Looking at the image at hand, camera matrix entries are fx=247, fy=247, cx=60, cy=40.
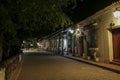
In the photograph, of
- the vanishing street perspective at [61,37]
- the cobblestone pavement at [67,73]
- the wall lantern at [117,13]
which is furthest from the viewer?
the wall lantern at [117,13]

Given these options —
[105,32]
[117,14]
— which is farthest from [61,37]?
[117,14]

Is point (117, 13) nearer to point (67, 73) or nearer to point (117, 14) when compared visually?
point (117, 14)

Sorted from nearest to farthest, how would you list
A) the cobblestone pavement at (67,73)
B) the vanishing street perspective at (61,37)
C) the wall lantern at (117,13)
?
the vanishing street perspective at (61,37)
the cobblestone pavement at (67,73)
the wall lantern at (117,13)

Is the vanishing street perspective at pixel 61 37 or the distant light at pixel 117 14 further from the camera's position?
the distant light at pixel 117 14

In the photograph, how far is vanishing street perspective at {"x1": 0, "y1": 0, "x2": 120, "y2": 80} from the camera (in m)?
7.23

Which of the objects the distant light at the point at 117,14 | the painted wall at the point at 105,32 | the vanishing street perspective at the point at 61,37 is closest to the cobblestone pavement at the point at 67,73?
the vanishing street perspective at the point at 61,37

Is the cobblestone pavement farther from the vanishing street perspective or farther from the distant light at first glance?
the distant light

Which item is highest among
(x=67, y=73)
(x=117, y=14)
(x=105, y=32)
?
(x=117, y=14)

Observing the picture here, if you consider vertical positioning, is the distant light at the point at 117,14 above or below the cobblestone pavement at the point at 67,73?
above

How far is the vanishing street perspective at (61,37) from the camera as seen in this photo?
723 centimetres

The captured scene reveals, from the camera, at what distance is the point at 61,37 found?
146 feet

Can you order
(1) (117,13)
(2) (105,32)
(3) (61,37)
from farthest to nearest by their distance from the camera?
(3) (61,37), (2) (105,32), (1) (117,13)

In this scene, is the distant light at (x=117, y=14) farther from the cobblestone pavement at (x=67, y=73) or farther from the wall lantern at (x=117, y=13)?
the cobblestone pavement at (x=67, y=73)

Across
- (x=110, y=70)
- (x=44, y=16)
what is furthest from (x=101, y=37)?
(x=44, y=16)
